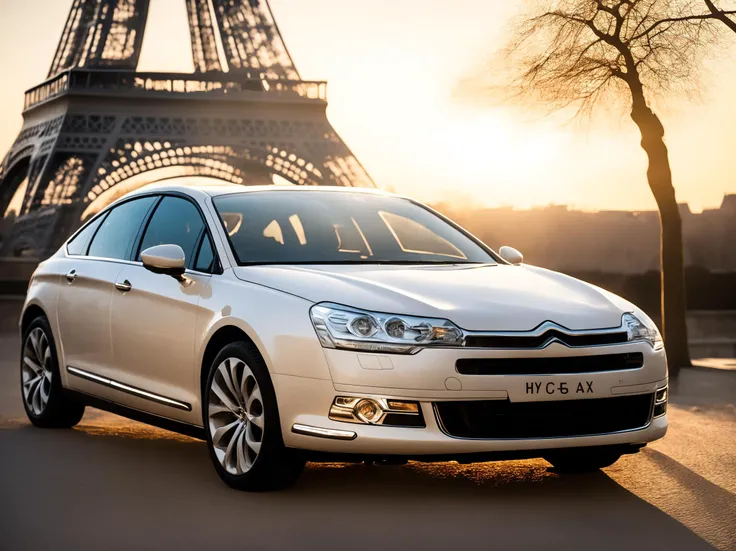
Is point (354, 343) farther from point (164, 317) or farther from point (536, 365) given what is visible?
point (164, 317)

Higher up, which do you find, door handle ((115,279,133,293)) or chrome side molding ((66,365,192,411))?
door handle ((115,279,133,293))

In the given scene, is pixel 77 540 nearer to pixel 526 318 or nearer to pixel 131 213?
pixel 526 318

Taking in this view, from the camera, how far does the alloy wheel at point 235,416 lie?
549 cm

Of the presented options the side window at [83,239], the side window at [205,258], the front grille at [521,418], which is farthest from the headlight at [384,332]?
the side window at [83,239]

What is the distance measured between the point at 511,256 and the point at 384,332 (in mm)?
1956

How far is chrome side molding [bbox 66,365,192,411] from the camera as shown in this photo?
20.3 ft

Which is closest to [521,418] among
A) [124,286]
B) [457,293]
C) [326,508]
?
[457,293]

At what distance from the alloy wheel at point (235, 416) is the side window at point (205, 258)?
0.67m

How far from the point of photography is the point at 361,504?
5418 millimetres


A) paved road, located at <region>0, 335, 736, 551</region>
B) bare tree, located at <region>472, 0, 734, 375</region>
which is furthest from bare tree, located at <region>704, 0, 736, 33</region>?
paved road, located at <region>0, 335, 736, 551</region>

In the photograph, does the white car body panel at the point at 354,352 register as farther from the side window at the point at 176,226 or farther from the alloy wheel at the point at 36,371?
the alloy wheel at the point at 36,371

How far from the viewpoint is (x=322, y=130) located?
4506cm

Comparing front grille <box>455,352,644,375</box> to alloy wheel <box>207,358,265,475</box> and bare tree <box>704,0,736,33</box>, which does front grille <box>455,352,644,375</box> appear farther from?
bare tree <box>704,0,736,33</box>

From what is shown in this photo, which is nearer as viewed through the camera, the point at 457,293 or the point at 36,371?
the point at 457,293
